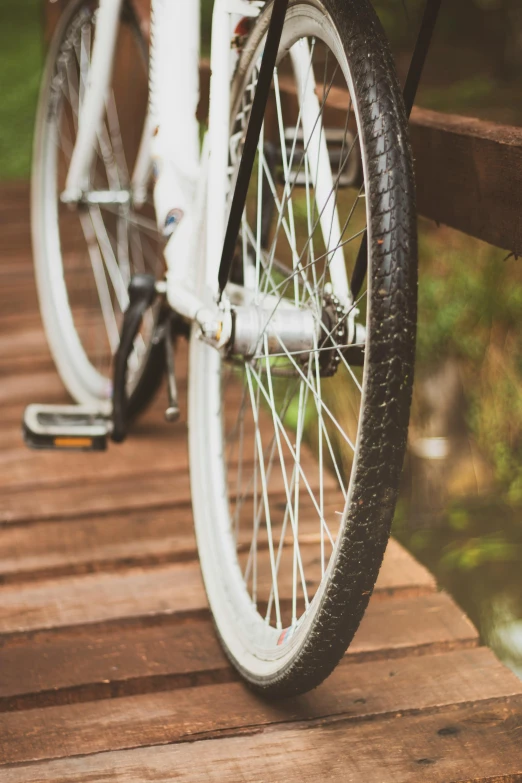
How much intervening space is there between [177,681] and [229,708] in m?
0.09

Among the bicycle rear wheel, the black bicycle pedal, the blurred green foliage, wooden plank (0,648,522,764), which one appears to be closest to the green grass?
the bicycle rear wheel

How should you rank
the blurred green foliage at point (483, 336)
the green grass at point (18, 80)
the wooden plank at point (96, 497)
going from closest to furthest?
the wooden plank at point (96, 497) < the blurred green foliage at point (483, 336) < the green grass at point (18, 80)

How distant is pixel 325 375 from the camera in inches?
39.8

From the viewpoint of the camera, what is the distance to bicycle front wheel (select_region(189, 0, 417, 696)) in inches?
30.2

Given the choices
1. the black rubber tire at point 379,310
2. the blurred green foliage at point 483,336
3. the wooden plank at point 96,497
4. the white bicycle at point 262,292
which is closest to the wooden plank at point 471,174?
the white bicycle at point 262,292

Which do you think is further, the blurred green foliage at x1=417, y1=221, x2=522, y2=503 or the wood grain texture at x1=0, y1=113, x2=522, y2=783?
the blurred green foliage at x1=417, y1=221, x2=522, y2=503

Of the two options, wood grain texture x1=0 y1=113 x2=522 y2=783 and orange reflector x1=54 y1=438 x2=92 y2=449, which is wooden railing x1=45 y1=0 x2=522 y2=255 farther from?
orange reflector x1=54 y1=438 x2=92 y2=449

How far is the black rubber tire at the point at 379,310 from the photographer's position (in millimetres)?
758

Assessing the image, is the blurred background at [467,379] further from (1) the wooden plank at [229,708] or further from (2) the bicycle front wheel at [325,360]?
(1) the wooden plank at [229,708]

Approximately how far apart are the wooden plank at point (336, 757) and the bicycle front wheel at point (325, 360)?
0.07 m

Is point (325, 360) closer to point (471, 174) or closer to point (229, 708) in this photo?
point (471, 174)

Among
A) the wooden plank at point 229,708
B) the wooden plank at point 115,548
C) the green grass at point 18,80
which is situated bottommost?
the wooden plank at point 229,708

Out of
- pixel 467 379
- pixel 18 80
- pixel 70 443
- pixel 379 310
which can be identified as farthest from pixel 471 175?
pixel 18 80

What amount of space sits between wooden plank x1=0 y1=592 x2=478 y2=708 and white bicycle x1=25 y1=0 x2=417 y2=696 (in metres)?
0.07
